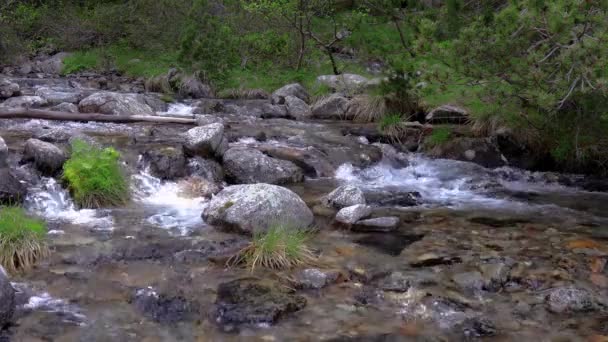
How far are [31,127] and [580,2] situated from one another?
34.5 ft

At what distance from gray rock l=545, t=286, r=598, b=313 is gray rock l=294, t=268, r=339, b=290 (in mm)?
2144

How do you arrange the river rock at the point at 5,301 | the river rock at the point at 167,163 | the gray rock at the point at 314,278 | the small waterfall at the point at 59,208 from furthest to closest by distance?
1. the river rock at the point at 167,163
2. the small waterfall at the point at 59,208
3. the gray rock at the point at 314,278
4. the river rock at the point at 5,301

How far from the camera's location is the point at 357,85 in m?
19.0

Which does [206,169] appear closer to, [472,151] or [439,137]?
[439,137]

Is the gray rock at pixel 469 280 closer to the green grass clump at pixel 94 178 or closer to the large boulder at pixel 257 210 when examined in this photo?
the large boulder at pixel 257 210

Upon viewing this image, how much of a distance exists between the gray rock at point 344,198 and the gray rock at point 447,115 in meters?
6.02

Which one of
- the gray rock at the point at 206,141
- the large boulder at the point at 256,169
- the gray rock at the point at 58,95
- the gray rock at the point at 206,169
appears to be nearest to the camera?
the gray rock at the point at 206,169

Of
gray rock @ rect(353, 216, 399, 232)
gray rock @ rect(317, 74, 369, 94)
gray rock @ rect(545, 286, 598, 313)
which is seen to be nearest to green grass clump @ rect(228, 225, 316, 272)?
gray rock @ rect(353, 216, 399, 232)

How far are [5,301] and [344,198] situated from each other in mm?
5231

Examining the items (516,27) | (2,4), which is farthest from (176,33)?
(516,27)

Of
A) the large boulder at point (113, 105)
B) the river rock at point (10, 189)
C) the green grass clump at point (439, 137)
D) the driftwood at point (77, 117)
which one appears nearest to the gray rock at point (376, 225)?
the river rock at point (10, 189)

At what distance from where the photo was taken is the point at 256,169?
448 inches

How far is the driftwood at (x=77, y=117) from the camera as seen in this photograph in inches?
526

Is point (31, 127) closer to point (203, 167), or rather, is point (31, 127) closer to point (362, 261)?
point (203, 167)
